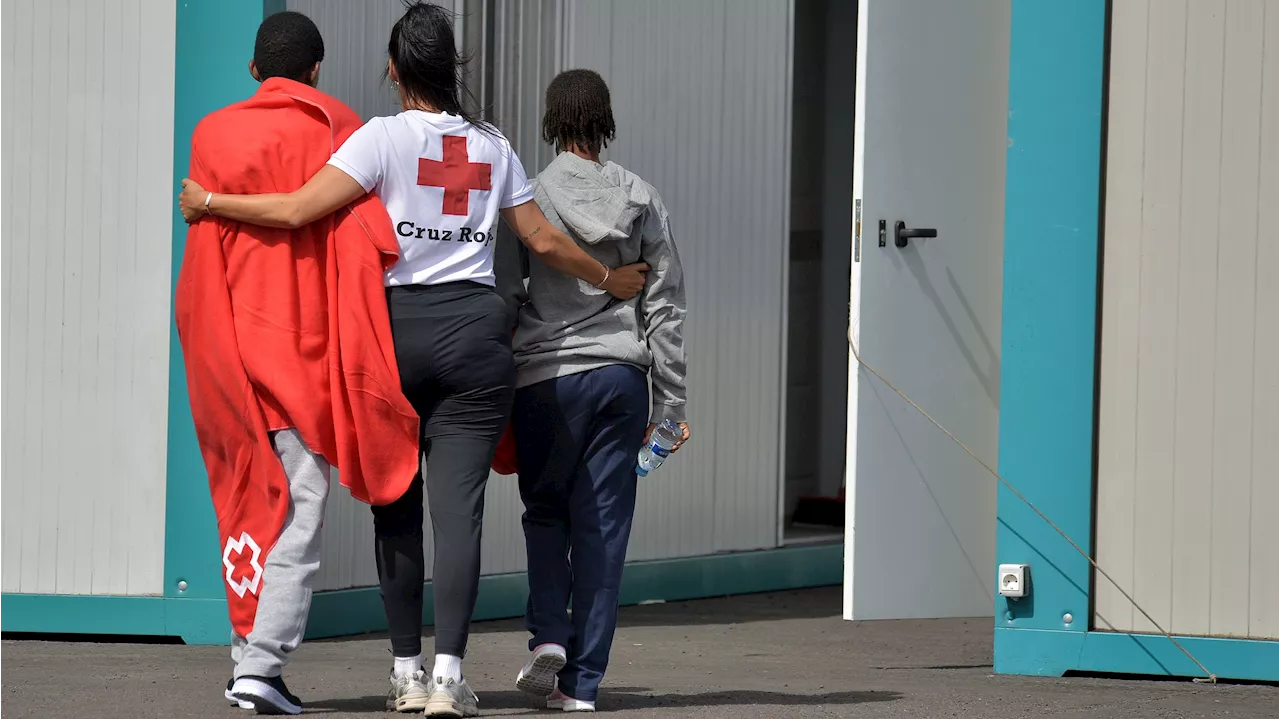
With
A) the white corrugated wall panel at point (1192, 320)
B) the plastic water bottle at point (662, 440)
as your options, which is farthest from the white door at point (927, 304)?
the plastic water bottle at point (662, 440)

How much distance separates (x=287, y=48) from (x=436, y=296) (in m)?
0.73

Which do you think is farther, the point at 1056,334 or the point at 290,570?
the point at 1056,334

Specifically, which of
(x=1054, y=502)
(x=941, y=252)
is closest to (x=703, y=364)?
(x=941, y=252)

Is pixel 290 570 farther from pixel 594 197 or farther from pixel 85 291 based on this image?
pixel 85 291

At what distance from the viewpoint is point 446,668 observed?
13.7ft

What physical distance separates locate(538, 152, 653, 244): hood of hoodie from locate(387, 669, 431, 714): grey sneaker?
45.1 inches

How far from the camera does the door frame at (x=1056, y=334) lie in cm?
528

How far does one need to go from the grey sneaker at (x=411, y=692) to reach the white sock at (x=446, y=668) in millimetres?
148

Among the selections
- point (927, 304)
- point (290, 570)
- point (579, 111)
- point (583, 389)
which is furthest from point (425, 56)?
point (927, 304)

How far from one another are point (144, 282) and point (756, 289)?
294 cm

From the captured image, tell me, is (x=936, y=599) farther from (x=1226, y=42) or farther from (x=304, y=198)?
(x=304, y=198)

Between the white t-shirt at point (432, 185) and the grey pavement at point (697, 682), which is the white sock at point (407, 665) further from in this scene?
the white t-shirt at point (432, 185)

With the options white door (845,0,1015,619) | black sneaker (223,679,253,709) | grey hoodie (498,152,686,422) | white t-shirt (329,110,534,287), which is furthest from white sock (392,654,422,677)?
white door (845,0,1015,619)

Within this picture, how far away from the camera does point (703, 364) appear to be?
7582mm
